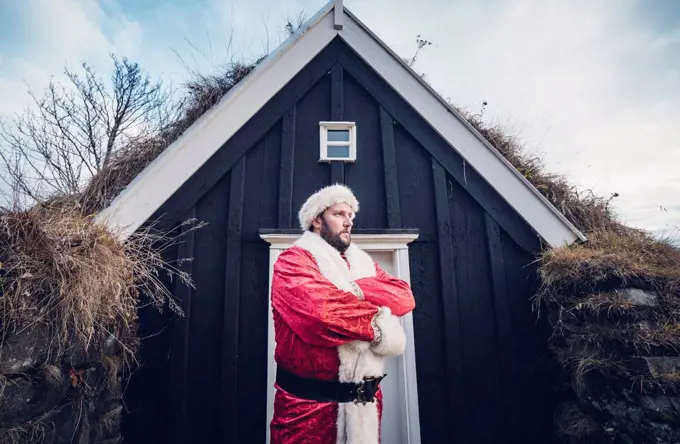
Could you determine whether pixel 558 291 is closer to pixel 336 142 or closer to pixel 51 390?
pixel 336 142

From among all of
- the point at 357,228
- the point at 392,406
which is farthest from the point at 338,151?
the point at 392,406

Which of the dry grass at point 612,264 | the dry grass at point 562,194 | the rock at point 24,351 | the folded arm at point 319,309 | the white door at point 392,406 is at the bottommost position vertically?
the white door at point 392,406

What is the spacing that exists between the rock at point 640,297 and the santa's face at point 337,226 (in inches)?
86.5

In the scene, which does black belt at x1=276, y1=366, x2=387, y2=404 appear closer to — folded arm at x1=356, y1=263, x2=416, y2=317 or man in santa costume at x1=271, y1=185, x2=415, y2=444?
man in santa costume at x1=271, y1=185, x2=415, y2=444

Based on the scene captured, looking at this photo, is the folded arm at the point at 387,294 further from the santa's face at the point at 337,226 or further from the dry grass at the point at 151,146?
the dry grass at the point at 151,146

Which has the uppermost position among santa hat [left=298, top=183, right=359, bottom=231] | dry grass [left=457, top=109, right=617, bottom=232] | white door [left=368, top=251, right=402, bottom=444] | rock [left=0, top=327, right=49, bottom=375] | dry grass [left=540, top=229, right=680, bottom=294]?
dry grass [left=457, top=109, right=617, bottom=232]

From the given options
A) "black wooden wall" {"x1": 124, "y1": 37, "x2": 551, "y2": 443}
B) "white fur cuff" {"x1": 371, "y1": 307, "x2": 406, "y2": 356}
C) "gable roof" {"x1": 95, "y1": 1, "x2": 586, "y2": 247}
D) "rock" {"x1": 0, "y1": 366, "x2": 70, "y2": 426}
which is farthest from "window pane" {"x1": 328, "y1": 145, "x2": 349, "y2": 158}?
"rock" {"x1": 0, "y1": 366, "x2": 70, "y2": 426}

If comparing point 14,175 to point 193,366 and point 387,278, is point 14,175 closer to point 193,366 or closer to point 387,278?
point 193,366

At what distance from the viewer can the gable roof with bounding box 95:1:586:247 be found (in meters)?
3.08

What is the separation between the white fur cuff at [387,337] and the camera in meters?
Answer: 1.82

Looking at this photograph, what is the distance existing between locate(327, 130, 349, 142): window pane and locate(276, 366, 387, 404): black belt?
8.13 ft

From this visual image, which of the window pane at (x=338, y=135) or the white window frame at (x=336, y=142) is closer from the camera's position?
the white window frame at (x=336, y=142)

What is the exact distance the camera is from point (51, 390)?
1.91m

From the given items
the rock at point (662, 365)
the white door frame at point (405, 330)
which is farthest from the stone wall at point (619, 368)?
the white door frame at point (405, 330)
